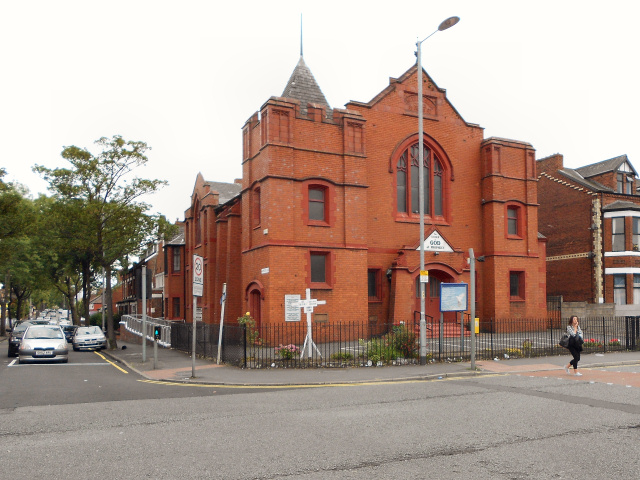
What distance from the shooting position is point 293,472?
6.44 metres

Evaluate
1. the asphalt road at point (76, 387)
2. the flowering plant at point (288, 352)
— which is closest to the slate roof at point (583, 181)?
the flowering plant at point (288, 352)

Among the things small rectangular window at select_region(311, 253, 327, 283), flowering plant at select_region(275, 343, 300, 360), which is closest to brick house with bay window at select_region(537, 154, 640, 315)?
small rectangular window at select_region(311, 253, 327, 283)

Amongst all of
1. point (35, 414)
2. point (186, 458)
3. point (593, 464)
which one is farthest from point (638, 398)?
point (35, 414)

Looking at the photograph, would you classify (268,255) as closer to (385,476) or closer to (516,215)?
(516,215)

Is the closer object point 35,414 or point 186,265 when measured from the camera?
point 35,414

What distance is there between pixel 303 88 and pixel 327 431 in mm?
22230

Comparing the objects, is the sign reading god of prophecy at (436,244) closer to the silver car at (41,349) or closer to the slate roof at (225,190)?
the slate roof at (225,190)

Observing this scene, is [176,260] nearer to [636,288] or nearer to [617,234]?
[617,234]

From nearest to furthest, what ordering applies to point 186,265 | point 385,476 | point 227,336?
point 385,476 → point 227,336 → point 186,265

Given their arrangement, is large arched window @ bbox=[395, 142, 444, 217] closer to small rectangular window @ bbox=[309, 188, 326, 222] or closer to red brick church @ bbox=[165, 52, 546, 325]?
red brick church @ bbox=[165, 52, 546, 325]

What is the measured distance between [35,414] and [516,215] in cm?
2621

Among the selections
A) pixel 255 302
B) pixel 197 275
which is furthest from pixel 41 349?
pixel 197 275

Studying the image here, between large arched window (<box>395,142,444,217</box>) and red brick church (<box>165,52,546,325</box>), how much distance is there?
Answer: 6 centimetres

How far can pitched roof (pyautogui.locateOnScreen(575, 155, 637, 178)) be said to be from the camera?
36750 mm
